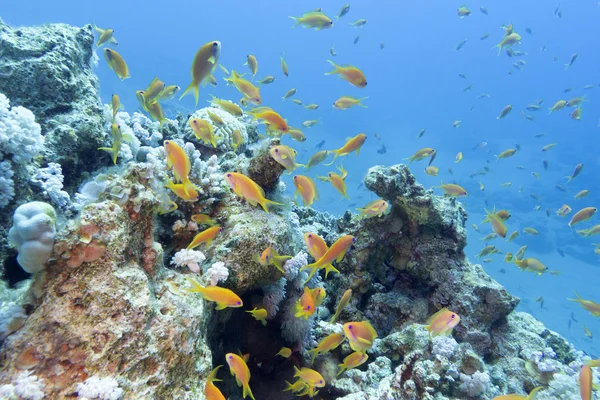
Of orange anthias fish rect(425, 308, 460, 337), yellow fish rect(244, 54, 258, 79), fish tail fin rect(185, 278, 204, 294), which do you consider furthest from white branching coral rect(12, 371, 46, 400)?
yellow fish rect(244, 54, 258, 79)

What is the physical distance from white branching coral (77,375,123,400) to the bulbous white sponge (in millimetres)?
841

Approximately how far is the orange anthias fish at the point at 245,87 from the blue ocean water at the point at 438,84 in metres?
39.3

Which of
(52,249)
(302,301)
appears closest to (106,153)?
(52,249)

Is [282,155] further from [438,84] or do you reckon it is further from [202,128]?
[438,84]

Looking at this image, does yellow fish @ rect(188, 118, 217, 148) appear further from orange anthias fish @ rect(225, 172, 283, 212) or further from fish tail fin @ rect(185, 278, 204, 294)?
fish tail fin @ rect(185, 278, 204, 294)

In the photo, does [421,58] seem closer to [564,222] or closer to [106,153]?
[564,222]

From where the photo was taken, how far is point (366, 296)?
5727mm

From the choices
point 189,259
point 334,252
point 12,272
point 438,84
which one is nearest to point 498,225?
point 334,252

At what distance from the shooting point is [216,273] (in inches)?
118

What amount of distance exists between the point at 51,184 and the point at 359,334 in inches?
150

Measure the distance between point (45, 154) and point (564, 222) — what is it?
201ft

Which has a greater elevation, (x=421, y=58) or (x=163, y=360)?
(x=421, y=58)

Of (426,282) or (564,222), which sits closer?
(426,282)

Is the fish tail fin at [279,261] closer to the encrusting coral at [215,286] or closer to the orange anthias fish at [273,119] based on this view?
the encrusting coral at [215,286]
